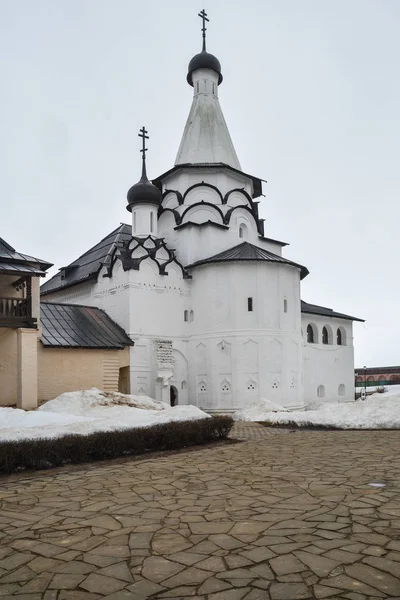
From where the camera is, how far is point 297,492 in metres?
5.43

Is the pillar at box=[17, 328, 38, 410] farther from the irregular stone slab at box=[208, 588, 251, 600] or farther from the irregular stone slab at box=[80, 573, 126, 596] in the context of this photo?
the irregular stone slab at box=[208, 588, 251, 600]

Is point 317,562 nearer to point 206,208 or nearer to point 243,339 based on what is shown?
point 243,339

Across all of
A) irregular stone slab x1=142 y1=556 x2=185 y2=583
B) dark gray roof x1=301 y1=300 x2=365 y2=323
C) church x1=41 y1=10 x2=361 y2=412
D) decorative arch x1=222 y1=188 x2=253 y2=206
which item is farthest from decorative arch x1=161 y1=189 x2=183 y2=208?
irregular stone slab x1=142 y1=556 x2=185 y2=583

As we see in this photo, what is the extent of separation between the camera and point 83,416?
1183 centimetres

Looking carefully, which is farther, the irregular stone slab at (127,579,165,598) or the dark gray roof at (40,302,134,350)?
the dark gray roof at (40,302,134,350)

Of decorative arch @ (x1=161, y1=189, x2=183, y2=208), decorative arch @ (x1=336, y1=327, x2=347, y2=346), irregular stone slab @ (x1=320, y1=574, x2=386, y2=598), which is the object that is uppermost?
decorative arch @ (x1=161, y1=189, x2=183, y2=208)

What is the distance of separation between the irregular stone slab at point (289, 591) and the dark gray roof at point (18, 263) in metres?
12.2

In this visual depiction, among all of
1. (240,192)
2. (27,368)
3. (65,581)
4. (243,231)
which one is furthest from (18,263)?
(65,581)

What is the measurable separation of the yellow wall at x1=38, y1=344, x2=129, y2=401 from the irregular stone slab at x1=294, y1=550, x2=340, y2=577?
13570mm

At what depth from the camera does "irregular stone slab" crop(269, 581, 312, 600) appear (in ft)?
9.60

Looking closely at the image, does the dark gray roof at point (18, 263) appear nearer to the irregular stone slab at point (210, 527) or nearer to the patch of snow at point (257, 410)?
the patch of snow at point (257, 410)

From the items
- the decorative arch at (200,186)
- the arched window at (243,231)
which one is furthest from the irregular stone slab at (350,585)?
the decorative arch at (200,186)

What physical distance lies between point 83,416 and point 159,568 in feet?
28.8

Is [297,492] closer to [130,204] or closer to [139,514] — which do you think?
[139,514]
